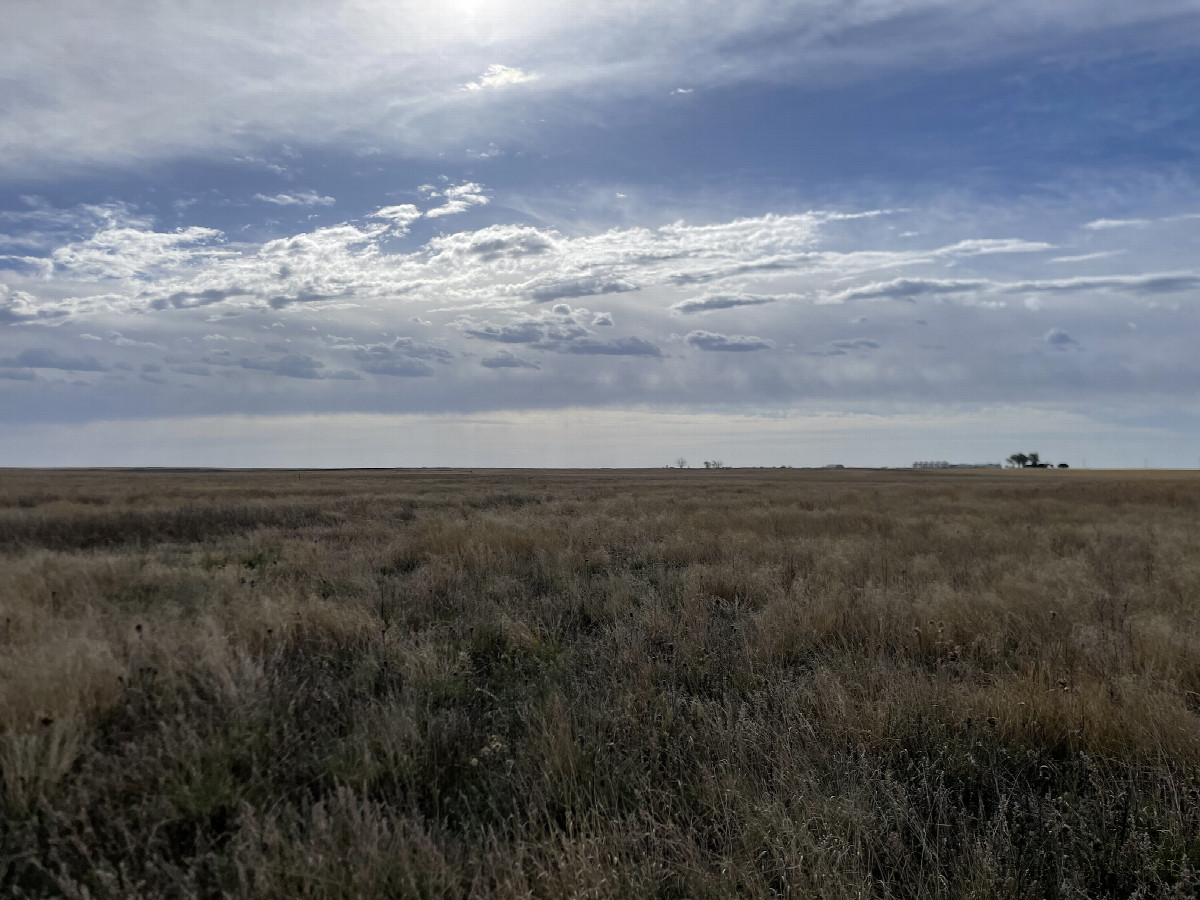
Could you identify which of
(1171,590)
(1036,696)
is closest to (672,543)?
(1171,590)

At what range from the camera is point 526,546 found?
518 inches

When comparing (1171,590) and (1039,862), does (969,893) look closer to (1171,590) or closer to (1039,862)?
(1039,862)

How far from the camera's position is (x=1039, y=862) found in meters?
3.21

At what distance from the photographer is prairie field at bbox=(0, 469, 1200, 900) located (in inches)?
121

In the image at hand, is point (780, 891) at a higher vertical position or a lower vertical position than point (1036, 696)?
lower

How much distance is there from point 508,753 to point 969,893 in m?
2.59

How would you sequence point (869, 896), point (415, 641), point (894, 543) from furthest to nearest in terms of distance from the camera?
point (894, 543) → point (415, 641) → point (869, 896)

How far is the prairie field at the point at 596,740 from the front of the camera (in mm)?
3074

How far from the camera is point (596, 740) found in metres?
4.27

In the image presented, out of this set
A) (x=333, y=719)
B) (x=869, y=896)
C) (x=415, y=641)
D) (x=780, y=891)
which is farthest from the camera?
(x=415, y=641)

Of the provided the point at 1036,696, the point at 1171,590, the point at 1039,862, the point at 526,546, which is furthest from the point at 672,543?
the point at 1039,862

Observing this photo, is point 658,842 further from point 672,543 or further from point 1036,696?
point 672,543

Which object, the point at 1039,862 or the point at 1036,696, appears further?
the point at 1036,696

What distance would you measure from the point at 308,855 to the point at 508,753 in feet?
5.29
